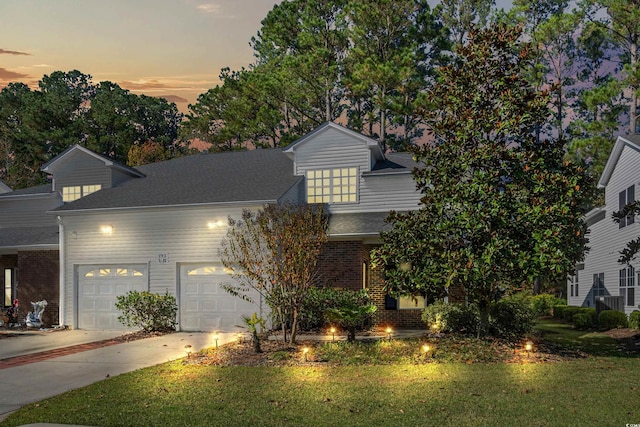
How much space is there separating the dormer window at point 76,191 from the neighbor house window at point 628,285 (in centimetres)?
2111

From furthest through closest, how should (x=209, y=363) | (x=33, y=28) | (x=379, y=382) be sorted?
1. (x=33, y=28)
2. (x=209, y=363)
3. (x=379, y=382)

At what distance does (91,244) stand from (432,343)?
41.3 ft

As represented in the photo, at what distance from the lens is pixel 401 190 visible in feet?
70.5

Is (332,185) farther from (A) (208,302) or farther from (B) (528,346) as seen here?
(B) (528,346)

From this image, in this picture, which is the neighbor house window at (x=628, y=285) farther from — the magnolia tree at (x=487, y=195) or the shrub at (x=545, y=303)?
the magnolia tree at (x=487, y=195)

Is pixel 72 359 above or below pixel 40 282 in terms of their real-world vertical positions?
below

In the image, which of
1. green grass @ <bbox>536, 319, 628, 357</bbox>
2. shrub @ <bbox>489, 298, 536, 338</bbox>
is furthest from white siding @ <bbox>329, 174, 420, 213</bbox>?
green grass @ <bbox>536, 319, 628, 357</bbox>

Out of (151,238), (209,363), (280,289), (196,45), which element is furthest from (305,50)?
(209,363)

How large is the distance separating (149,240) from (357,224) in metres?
6.98

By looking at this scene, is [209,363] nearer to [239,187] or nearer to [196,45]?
[239,187]

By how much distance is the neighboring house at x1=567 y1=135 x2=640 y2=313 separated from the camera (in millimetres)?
22922

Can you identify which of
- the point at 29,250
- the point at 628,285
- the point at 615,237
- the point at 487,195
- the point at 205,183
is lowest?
the point at 628,285

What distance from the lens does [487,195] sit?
1362 centimetres

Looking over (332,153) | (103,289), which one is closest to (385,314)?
(332,153)
